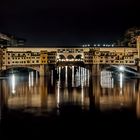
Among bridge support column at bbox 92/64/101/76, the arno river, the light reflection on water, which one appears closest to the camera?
the arno river

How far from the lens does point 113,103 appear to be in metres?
20.2

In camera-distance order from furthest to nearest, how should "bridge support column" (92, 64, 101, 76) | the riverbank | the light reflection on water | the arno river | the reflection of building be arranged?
"bridge support column" (92, 64, 101, 76) < the reflection of building < the light reflection on water < the arno river < the riverbank

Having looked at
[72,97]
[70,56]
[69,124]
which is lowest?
[69,124]

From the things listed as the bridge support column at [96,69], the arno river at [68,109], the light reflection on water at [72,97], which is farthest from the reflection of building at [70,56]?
the arno river at [68,109]

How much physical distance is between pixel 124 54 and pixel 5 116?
82.7 feet

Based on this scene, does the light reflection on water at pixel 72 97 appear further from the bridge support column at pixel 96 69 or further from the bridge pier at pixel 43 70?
the bridge support column at pixel 96 69

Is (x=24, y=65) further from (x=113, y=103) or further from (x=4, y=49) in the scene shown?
(x=113, y=103)

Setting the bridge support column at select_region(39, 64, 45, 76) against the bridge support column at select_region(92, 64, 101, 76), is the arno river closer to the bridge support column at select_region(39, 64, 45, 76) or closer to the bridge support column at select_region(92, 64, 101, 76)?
the bridge support column at select_region(39, 64, 45, 76)

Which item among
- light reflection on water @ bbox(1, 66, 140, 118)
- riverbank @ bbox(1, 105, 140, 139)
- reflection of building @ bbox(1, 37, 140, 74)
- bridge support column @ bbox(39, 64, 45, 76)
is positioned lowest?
riverbank @ bbox(1, 105, 140, 139)

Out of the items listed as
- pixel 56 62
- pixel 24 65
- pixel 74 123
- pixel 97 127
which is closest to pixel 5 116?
pixel 74 123

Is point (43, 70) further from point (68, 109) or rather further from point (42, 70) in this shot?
point (68, 109)

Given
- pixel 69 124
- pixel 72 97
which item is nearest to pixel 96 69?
pixel 72 97

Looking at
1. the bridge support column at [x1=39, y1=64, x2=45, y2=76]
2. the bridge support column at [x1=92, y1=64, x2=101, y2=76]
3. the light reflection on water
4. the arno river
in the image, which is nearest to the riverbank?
the arno river

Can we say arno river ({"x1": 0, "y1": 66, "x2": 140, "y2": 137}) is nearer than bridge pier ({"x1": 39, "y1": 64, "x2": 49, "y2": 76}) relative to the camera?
Yes
